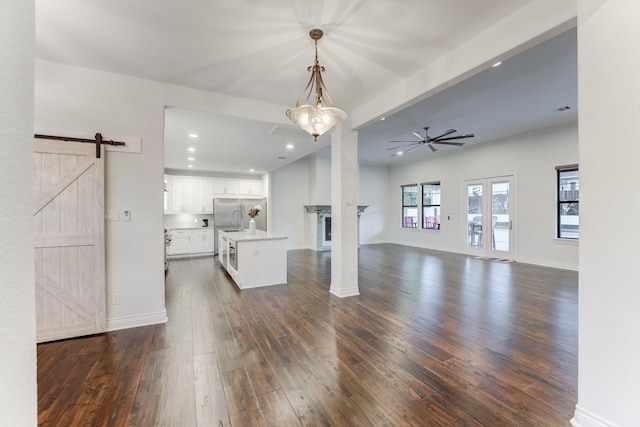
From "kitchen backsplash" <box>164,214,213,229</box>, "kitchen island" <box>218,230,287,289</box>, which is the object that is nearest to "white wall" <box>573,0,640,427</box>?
"kitchen island" <box>218,230,287,289</box>

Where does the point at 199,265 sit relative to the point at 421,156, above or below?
below

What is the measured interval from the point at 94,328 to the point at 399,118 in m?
5.36

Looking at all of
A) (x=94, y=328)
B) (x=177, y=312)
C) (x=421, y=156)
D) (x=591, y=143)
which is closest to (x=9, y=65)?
(x=591, y=143)

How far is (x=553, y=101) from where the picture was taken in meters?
4.36

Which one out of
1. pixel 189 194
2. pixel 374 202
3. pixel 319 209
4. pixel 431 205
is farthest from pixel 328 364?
pixel 374 202

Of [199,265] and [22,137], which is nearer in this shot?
[22,137]

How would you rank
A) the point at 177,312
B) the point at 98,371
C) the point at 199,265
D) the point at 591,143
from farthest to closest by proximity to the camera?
the point at 199,265 < the point at 177,312 < the point at 98,371 < the point at 591,143

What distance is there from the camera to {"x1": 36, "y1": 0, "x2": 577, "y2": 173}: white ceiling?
2.04 m

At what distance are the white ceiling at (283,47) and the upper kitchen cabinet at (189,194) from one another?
12.9 feet

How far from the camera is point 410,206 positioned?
9664 mm

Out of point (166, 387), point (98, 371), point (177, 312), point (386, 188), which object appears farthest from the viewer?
point (386, 188)

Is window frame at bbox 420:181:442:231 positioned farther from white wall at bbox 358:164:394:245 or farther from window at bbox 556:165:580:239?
window at bbox 556:165:580:239

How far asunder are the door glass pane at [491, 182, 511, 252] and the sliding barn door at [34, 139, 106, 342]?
8.04 metres

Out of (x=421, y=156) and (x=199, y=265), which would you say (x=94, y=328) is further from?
(x=421, y=156)
